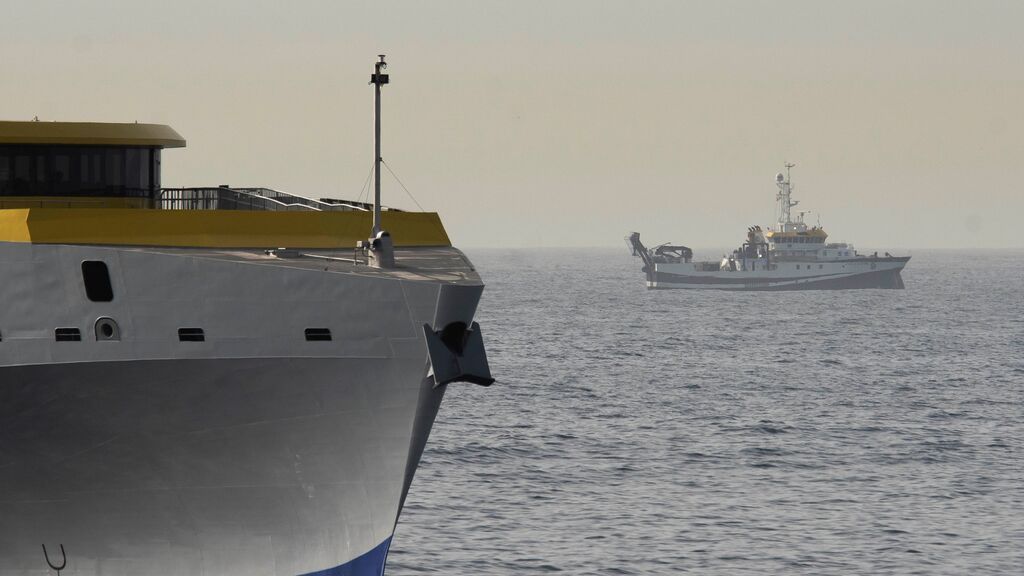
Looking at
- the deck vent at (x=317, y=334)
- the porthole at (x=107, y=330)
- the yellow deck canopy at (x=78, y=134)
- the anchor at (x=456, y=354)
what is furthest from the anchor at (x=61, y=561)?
the yellow deck canopy at (x=78, y=134)

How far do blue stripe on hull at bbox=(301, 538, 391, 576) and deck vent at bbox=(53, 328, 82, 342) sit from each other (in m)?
5.08

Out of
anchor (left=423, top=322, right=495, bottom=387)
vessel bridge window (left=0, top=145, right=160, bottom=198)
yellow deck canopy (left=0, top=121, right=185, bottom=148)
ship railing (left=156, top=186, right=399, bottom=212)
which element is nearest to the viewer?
anchor (left=423, top=322, right=495, bottom=387)

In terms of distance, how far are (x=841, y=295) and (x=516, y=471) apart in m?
157

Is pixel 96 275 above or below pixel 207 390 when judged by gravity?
above

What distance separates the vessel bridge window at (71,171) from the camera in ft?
86.8

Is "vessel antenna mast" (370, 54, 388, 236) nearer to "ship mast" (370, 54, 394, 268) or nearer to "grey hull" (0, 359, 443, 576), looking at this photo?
"ship mast" (370, 54, 394, 268)

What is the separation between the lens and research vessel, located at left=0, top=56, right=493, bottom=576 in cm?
2206

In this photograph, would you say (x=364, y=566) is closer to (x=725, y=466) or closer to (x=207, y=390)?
(x=207, y=390)

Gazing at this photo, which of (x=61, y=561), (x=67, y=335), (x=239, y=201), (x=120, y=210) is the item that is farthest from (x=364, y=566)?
(x=239, y=201)

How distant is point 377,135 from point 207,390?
4.88 m

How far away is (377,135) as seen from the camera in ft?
78.0

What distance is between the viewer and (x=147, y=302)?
72.5 ft

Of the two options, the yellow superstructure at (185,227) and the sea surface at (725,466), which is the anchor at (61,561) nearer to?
the yellow superstructure at (185,227)

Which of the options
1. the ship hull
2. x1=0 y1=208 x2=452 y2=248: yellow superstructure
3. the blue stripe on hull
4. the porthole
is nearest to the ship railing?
x1=0 y1=208 x2=452 y2=248: yellow superstructure
